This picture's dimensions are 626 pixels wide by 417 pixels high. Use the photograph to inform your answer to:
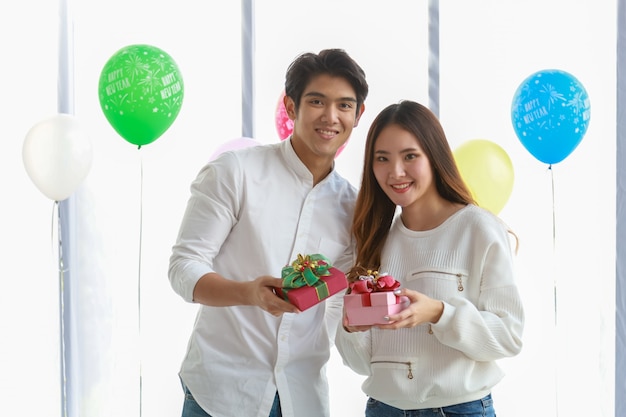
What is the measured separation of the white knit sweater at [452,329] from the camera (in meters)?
1.53

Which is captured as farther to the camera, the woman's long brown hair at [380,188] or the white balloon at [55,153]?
the white balloon at [55,153]

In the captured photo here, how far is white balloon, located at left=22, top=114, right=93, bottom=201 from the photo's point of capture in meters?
2.65

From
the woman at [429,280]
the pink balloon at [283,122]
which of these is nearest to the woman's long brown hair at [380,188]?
the woman at [429,280]

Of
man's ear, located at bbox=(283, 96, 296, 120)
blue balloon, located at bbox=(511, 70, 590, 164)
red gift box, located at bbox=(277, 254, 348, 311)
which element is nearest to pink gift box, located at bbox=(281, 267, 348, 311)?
red gift box, located at bbox=(277, 254, 348, 311)

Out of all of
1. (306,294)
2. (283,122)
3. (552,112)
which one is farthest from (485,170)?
(306,294)

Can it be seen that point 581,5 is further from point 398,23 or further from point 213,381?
point 213,381

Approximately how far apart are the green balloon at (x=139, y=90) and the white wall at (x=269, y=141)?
1.54 feet

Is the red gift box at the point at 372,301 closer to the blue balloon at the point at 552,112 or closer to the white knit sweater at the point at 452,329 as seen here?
the white knit sweater at the point at 452,329

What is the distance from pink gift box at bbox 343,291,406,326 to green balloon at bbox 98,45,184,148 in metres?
1.39

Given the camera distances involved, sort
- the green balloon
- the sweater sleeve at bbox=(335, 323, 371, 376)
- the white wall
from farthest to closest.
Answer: the white wall < the green balloon < the sweater sleeve at bbox=(335, 323, 371, 376)

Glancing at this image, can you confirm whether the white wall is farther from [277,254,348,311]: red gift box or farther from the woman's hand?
the woman's hand

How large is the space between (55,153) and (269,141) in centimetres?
96

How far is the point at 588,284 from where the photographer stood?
3176 millimetres

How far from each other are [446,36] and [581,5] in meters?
0.57
